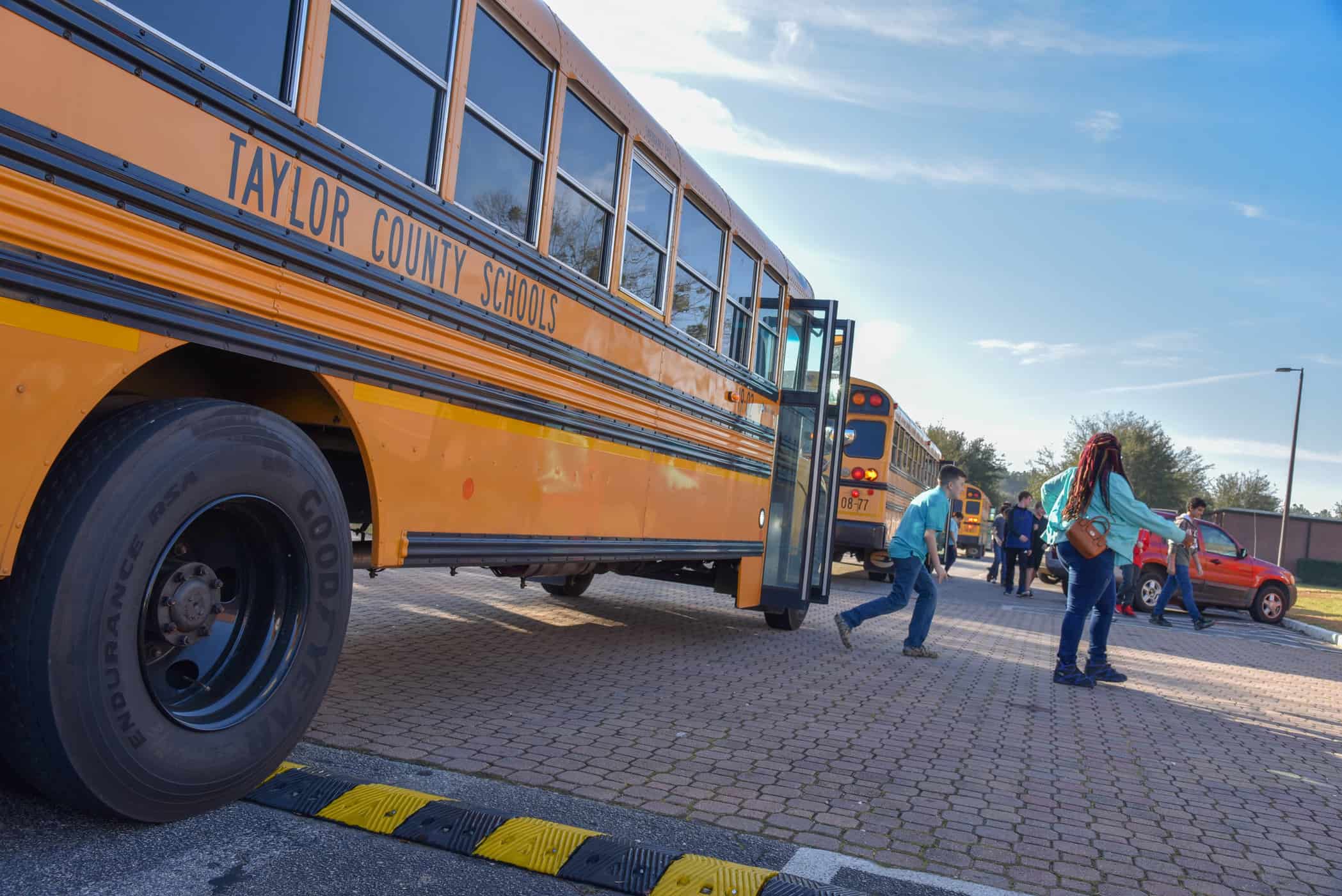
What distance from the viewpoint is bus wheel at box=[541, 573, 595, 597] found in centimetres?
915

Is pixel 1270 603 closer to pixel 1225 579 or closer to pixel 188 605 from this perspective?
pixel 1225 579

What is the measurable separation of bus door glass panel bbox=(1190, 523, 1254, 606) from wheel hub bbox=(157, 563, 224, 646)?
627 inches

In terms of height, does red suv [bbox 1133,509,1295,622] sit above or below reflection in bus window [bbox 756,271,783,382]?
below

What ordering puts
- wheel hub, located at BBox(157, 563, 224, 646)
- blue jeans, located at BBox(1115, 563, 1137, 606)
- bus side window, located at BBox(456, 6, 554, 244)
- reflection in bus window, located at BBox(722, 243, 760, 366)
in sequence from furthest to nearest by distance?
blue jeans, located at BBox(1115, 563, 1137, 606)
reflection in bus window, located at BBox(722, 243, 760, 366)
bus side window, located at BBox(456, 6, 554, 244)
wheel hub, located at BBox(157, 563, 224, 646)

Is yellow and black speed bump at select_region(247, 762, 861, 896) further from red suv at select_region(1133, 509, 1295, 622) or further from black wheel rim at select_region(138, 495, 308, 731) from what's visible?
red suv at select_region(1133, 509, 1295, 622)

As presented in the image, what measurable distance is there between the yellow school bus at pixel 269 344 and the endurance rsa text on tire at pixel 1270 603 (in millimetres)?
14305

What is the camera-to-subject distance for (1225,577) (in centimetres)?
1587

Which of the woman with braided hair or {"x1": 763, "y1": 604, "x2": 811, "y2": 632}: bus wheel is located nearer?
the woman with braided hair

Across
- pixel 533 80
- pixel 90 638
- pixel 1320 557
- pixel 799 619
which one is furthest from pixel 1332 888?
pixel 1320 557

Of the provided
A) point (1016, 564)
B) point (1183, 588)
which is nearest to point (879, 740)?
point (1183, 588)

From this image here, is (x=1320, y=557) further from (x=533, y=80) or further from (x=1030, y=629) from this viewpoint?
(x=533, y=80)

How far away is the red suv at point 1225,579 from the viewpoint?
51.8ft

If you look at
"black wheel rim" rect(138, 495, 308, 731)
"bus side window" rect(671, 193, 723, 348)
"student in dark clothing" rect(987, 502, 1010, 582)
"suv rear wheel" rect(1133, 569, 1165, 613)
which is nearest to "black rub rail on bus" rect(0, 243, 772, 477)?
"black wheel rim" rect(138, 495, 308, 731)

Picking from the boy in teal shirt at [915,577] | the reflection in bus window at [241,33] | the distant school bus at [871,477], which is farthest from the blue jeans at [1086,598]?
the distant school bus at [871,477]
